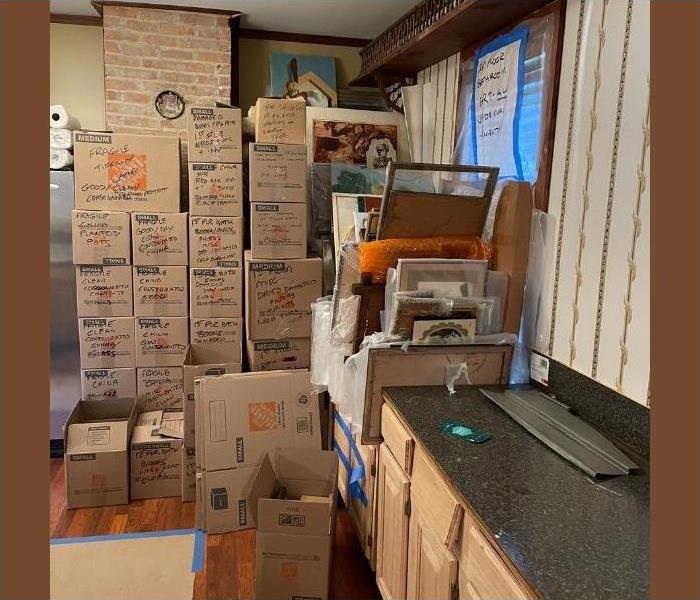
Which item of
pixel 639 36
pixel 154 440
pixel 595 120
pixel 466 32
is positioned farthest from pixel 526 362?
pixel 154 440

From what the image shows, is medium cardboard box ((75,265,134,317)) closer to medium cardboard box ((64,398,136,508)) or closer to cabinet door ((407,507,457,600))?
medium cardboard box ((64,398,136,508))

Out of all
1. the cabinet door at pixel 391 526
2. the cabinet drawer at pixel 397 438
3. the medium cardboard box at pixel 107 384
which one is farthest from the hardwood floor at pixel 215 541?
the cabinet drawer at pixel 397 438

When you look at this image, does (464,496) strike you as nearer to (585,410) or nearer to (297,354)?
(585,410)

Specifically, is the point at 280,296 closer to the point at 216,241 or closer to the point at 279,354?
the point at 279,354

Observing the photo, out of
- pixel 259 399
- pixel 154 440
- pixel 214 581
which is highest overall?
pixel 259 399

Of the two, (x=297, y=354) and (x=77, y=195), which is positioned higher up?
(x=77, y=195)

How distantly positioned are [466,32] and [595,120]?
0.91 meters

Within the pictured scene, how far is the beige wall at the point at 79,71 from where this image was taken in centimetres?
344

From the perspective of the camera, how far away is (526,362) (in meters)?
2.09

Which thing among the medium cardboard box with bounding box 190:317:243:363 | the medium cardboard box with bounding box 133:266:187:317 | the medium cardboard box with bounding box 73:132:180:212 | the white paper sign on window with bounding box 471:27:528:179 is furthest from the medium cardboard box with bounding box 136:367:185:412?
the white paper sign on window with bounding box 471:27:528:179

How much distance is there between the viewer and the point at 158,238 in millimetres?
3039

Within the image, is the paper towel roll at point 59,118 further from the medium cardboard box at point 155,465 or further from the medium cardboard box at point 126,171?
the medium cardboard box at point 155,465

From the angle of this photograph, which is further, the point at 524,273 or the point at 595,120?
the point at 524,273

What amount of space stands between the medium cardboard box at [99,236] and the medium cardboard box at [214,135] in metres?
0.49
